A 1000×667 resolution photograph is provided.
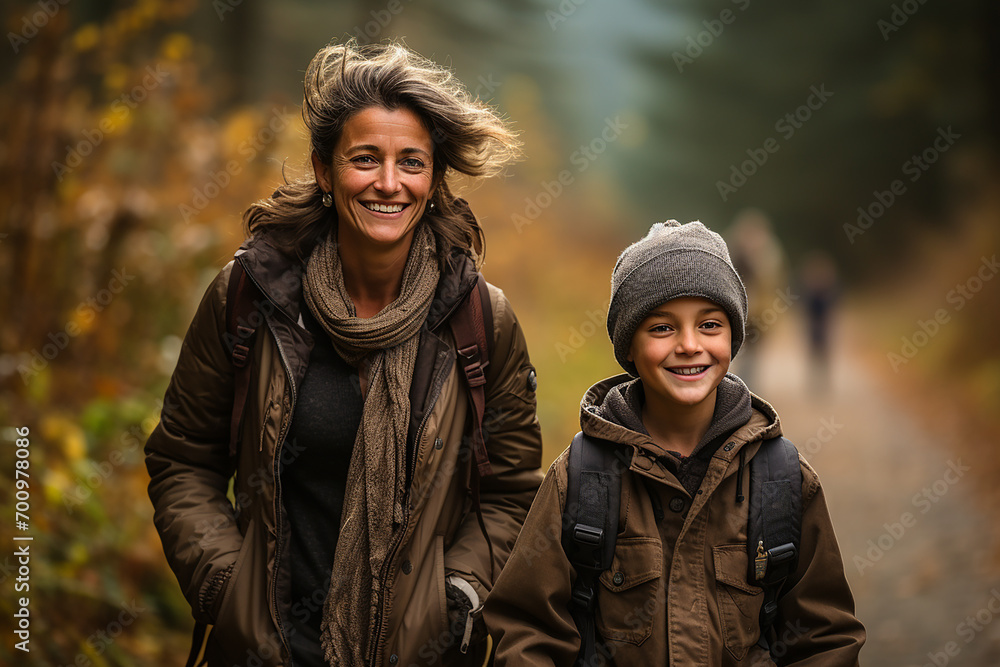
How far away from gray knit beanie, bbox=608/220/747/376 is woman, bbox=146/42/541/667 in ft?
1.63

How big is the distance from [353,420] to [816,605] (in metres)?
→ 1.54

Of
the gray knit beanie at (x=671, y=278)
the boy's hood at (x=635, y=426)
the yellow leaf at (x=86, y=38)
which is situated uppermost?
the yellow leaf at (x=86, y=38)

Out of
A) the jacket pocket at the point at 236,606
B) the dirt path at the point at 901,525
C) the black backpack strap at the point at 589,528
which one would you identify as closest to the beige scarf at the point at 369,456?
the jacket pocket at the point at 236,606

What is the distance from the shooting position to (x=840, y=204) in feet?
97.7

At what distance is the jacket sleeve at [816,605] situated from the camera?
8.09 feet

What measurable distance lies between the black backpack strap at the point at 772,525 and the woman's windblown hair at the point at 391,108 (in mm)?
1317

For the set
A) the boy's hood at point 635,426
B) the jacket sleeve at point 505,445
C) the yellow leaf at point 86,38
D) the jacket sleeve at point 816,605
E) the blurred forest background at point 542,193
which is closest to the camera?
the jacket sleeve at point 816,605

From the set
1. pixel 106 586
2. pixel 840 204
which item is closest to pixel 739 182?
pixel 840 204

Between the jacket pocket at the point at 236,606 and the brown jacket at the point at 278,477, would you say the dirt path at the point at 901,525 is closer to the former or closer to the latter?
the brown jacket at the point at 278,477

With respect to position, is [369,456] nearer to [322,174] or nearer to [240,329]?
[240,329]

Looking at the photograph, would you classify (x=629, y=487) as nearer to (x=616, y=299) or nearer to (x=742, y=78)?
(x=616, y=299)

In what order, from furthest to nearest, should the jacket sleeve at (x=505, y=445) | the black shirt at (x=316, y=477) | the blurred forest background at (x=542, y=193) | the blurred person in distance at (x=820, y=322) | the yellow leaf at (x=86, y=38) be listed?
1. the blurred person in distance at (x=820, y=322)
2. the yellow leaf at (x=86, y=38)
3. the blurred forest background at (x=542, y=193)
4. the jacket sleeve at (x=505, y=445)
5. the black shirt at (x=316, y=477)

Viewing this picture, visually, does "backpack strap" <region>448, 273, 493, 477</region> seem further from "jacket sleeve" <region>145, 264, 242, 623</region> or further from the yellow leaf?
the yellow leaf

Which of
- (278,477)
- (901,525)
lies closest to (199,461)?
(278,477)
